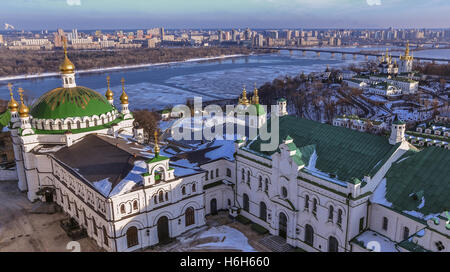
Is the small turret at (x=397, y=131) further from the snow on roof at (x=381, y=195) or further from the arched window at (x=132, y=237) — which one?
the arched window at (x=132, y=237)

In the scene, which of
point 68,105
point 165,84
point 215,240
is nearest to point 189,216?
point 215,240

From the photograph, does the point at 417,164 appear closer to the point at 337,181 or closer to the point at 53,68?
the point at 337,181

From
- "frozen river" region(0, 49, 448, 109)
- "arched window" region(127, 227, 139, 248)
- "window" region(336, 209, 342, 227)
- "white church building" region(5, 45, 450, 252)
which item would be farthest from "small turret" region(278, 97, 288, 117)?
"frozen river" region(0, 49, 448, 109)

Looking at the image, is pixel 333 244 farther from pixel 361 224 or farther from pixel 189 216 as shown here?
pixel 189 216

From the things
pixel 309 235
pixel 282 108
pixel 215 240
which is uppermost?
pixel 282 108

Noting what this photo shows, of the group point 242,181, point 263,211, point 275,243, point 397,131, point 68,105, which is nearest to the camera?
point 397,131

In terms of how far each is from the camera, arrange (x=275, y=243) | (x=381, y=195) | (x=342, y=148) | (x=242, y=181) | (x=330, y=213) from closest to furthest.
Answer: (x=381, y=195)
(x=330, y=213)
(x=342, y=148)
(x=275, y=243)
(x=242, y=181)

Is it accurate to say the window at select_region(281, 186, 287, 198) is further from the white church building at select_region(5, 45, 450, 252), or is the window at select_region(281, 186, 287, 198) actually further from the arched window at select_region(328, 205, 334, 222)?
the arched window at select_region(328, 205, 334, 222)

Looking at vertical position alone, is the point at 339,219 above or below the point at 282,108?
below
